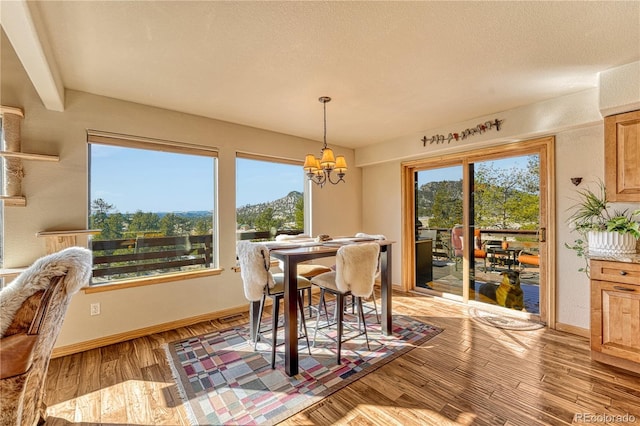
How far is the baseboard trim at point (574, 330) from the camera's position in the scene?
294 centimetres

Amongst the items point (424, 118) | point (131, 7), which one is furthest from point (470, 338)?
point (131, 7)

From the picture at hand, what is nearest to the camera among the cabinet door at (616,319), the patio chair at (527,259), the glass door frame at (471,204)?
the cabinet door at (616,319)

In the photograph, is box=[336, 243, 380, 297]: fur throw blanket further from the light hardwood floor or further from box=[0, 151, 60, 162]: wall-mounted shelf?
box=[0, 151, 60, 162]: wall-mounted shelf

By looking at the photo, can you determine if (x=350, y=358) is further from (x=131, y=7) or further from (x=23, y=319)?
(x=131, y=7)

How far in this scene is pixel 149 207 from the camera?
3.23 m

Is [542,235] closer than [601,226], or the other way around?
[601,226]

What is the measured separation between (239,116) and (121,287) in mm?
2350

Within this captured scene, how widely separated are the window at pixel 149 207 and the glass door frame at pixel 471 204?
3.09 meters

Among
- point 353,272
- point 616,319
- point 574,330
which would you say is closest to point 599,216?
point 616,319

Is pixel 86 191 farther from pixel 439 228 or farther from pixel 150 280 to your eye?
pixel 439 228

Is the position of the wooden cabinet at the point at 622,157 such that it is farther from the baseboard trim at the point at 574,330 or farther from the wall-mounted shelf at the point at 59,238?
the wall-mounted shelf at the point at 59,238

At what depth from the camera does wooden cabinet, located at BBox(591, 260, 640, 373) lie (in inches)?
88.8

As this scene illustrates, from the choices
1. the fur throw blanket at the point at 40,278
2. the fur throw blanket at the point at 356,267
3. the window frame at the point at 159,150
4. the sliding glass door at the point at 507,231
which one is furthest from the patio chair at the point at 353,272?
the sliding glass door at the point at 507,231

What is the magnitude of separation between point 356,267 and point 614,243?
2.34 metres
